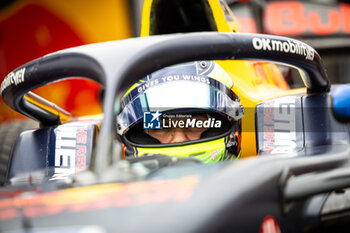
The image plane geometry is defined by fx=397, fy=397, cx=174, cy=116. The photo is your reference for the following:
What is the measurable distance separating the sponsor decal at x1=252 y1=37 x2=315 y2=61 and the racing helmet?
0.36 metres

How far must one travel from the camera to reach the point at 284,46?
79 centimetres

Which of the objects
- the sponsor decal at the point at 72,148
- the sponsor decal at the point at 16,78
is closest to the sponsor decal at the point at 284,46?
the sponsor decal at the point at 16,78

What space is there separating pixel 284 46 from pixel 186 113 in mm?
458

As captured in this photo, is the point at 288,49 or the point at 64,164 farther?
the point at 64,164

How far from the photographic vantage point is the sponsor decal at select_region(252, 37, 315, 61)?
2.43 ft

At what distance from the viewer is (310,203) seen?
72 centimetres

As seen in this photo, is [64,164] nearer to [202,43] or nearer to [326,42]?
[202,43]

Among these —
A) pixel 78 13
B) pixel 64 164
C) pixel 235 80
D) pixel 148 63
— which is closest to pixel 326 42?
pixel 78 13

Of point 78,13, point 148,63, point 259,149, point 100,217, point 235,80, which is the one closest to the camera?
point 100,217

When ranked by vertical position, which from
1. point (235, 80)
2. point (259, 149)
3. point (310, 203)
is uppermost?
point (235, 80)

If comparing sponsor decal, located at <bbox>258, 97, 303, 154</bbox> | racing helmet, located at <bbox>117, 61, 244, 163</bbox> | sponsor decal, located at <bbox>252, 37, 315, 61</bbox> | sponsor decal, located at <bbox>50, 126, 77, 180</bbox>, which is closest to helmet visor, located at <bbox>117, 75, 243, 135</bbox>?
racing helmet, located at <bbox>117, 61, 244, 163</bbox>

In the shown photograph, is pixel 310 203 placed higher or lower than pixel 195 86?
lower

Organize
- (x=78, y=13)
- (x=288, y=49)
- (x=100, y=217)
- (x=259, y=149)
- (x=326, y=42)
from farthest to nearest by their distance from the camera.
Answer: (x=326, y=42) → (x=78, y=13) → (x=259, y=149) → (x=288, y=49) → (x=100, y=217)

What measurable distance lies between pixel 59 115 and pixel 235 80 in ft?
2.05
